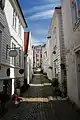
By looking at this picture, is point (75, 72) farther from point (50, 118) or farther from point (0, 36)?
point (0, 36)

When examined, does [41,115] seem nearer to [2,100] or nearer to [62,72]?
[2,100]

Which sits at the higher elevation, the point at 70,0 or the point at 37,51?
the point at 37,51

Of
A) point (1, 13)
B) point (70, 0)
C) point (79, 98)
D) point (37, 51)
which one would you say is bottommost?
point (79, 98)

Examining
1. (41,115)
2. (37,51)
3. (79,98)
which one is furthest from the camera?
(37,51)

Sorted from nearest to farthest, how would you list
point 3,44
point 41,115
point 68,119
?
point 68,119 → point 41,115 → point 3,44

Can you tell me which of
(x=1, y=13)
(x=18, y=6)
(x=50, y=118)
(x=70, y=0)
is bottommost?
(x=50, y=118)

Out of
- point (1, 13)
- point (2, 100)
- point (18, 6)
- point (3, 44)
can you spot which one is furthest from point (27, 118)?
point (18, 6)

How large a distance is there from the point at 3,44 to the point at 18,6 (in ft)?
17.5

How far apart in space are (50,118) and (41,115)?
606mm

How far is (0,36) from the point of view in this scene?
366 inches

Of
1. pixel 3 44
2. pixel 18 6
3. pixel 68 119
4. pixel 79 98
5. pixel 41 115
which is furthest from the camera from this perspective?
pixel 18 6

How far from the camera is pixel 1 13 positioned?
916 centimetres

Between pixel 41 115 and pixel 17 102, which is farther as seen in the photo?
pixel 17 102

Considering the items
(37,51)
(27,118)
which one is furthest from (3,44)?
(37,51)
